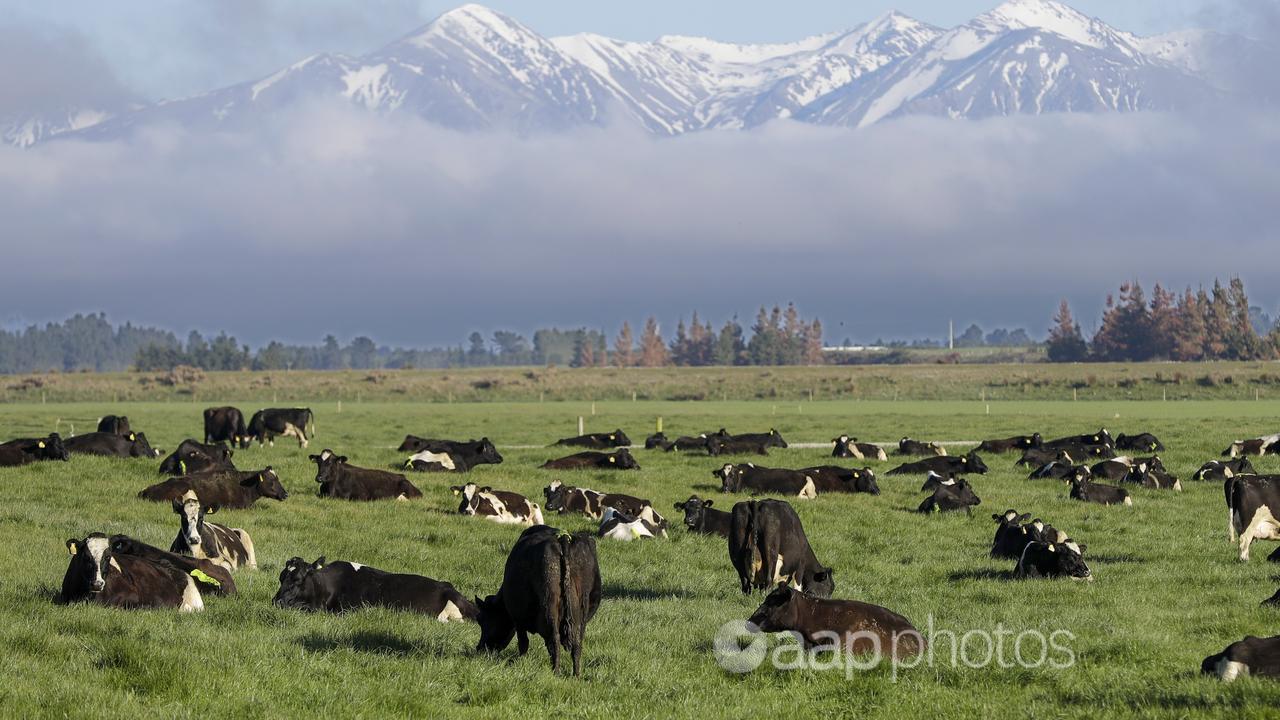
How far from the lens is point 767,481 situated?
30297 millimetres

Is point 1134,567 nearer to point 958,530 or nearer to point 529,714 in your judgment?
point 958,530

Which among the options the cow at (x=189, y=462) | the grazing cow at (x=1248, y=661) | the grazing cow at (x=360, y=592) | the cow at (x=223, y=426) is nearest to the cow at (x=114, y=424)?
the cow at (x=223, y=426)

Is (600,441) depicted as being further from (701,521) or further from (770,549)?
(770,549)

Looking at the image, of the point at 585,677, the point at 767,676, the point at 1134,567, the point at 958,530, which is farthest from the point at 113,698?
the point at 958,530

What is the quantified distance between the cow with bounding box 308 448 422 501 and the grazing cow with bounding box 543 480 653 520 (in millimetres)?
2860

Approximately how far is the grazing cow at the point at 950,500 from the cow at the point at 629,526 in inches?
255

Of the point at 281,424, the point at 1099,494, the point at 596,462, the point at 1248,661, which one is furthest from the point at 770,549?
the point at 281,424

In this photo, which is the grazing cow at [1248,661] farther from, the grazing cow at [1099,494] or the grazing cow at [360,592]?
the grazing cow at [1099,494]

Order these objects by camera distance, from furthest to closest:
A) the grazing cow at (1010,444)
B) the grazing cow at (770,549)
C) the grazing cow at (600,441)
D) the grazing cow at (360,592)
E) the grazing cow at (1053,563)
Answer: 1. the grazing cow at (600,441)
2. the grazing cow at (1010,444)
3. the grazing cow at (1053,563)
4. the grazing cow at (770,549)
5. the grazing cow at (360,592)

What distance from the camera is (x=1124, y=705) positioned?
432 inches

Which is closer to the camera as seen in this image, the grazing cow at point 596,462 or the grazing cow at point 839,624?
the grazing cow at point 839,624

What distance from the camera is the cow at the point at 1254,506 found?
68.9 feet

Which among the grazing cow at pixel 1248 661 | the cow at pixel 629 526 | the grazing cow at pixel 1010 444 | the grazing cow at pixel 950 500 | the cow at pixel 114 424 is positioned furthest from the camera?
the grazing cow at pixel 1010 444

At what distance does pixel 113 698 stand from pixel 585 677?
13.4ft
